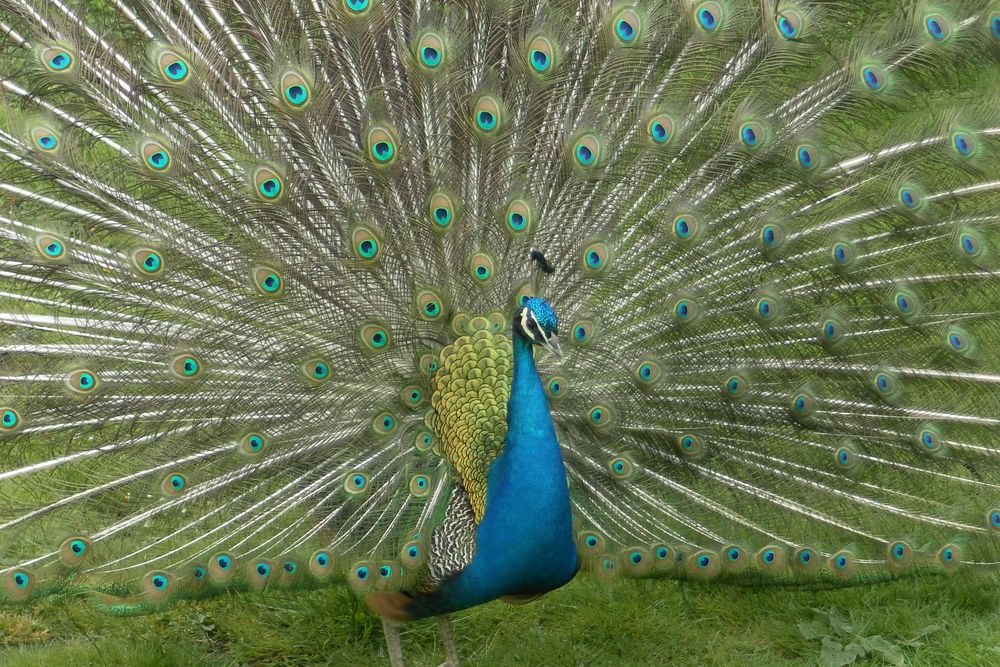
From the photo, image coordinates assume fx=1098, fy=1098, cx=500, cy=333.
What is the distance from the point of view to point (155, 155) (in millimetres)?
2883

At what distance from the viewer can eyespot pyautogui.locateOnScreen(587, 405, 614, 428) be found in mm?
3311

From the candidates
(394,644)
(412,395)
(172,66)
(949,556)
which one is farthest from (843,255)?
(172,66)

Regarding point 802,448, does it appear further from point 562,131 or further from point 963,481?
point 562,131

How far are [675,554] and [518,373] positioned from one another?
89 centimetres

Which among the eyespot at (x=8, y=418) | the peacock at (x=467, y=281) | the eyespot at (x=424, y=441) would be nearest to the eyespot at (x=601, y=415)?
the peacock at (x=467, y=281)

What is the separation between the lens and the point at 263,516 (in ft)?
10.3

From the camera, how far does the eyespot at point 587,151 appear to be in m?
3.07

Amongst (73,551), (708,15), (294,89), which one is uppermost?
(708,15)

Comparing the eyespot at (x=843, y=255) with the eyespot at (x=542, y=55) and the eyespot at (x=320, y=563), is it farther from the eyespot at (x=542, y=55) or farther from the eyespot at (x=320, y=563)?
the eyespot at (x=320, y=563)

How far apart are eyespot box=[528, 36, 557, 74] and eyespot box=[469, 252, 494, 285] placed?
53 cm

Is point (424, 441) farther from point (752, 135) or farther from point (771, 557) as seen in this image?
point (752, 135)

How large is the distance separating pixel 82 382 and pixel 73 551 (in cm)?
48

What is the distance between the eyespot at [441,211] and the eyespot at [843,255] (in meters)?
1.15

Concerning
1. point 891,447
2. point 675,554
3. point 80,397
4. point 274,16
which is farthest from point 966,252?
point 80,397
